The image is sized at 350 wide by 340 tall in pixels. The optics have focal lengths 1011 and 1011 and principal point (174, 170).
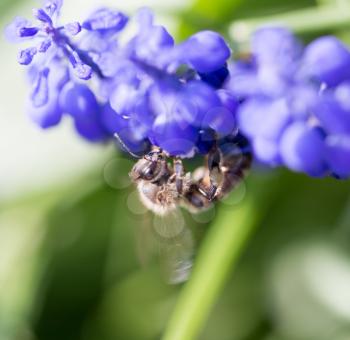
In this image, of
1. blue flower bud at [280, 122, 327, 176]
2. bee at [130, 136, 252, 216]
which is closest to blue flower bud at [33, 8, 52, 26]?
bee at [130, 136, 252, 216]

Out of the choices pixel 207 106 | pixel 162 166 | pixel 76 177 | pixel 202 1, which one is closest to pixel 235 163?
pixel 162 166

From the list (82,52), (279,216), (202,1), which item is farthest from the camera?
(279,216)

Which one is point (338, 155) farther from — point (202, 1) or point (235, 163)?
point (202, 1)

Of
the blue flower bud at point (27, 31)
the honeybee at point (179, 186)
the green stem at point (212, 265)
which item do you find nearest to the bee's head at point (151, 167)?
the honeybee at point (179, 186)

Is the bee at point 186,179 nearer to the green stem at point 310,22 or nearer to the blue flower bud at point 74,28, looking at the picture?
the blue flower bud at point 74,28

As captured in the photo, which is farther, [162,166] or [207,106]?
[162,166]

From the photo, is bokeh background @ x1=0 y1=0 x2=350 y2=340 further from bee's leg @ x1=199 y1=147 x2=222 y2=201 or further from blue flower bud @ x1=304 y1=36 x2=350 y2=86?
blue flower bud @ x1=304 y1=36 x2=350 y2=86

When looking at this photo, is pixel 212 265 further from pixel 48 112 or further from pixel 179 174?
pixel 48 112

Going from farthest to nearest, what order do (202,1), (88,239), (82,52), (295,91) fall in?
(88,239)
(202,1)
(82,52)
(295,91)

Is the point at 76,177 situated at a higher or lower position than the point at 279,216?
higher
